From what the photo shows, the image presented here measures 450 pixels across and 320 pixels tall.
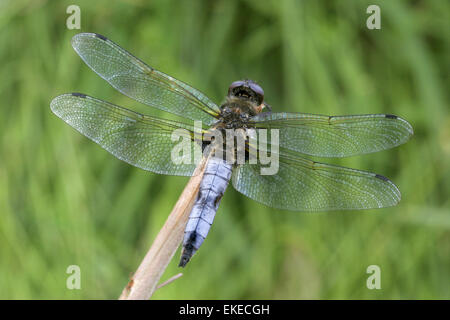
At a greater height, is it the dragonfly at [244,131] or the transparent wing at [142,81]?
the transparent wing at [142,81]

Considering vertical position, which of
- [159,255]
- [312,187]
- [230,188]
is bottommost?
[159,255]

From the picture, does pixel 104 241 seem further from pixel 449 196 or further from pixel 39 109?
pixel 449 196

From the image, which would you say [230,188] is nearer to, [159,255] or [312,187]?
[312,187]

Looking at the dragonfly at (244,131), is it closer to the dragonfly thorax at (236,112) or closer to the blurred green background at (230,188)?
the dragonfly thorax at (236,112)

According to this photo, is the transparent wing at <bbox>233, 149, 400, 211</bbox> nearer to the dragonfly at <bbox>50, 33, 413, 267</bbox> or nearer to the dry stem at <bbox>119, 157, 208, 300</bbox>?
the dragonfly at <bbox>50, 33, 413, 267</bbox>

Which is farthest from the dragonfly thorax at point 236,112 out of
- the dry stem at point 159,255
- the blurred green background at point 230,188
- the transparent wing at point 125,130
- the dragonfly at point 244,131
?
the blurred green background at point 230,188

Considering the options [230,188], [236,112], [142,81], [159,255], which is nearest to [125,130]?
[142,81]
